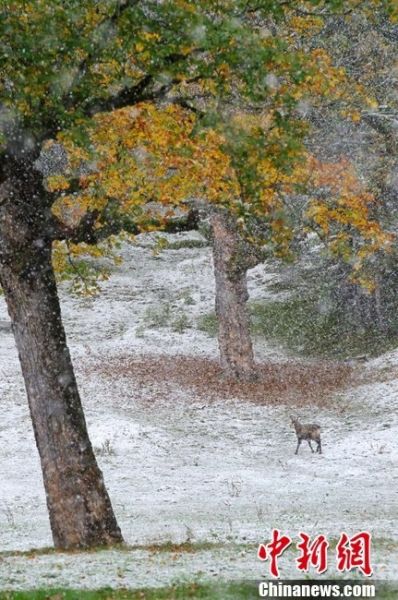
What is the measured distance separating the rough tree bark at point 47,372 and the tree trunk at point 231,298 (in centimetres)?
1370

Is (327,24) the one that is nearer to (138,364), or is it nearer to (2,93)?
(138,364)

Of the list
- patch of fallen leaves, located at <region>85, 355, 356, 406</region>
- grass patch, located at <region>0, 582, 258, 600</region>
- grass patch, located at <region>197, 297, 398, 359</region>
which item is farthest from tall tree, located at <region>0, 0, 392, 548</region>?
grass patch, located at <region>197, 297, 398, 359</region>

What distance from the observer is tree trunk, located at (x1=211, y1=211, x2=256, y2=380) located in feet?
83.1

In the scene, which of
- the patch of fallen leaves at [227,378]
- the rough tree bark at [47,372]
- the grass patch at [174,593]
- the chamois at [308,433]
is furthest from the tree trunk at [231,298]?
the grass patch at [174,593]

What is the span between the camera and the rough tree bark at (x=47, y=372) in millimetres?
11438

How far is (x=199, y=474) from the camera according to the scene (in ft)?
57.7

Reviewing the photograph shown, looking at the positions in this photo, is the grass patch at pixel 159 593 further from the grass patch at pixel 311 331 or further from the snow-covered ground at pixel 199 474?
the grass patch at pixel 311 331

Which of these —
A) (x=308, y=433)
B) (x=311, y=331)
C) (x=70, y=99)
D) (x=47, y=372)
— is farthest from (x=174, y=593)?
(x=311, y=331)

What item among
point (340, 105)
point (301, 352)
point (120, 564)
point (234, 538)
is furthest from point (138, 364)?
point (120, 564)

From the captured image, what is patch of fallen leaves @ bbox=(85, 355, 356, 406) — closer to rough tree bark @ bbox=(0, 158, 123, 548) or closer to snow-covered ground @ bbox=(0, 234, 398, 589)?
snow-covered ground @ bbox=(0, 234, 398, 589)

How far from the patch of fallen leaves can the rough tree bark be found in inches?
510

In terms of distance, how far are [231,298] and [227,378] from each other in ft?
8.60


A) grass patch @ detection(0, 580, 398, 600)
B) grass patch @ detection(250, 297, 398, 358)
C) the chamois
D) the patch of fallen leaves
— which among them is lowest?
grass patch @ detection(0, 580, 398, 600)

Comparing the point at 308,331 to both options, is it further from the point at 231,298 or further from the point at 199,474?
the point at 199,474
